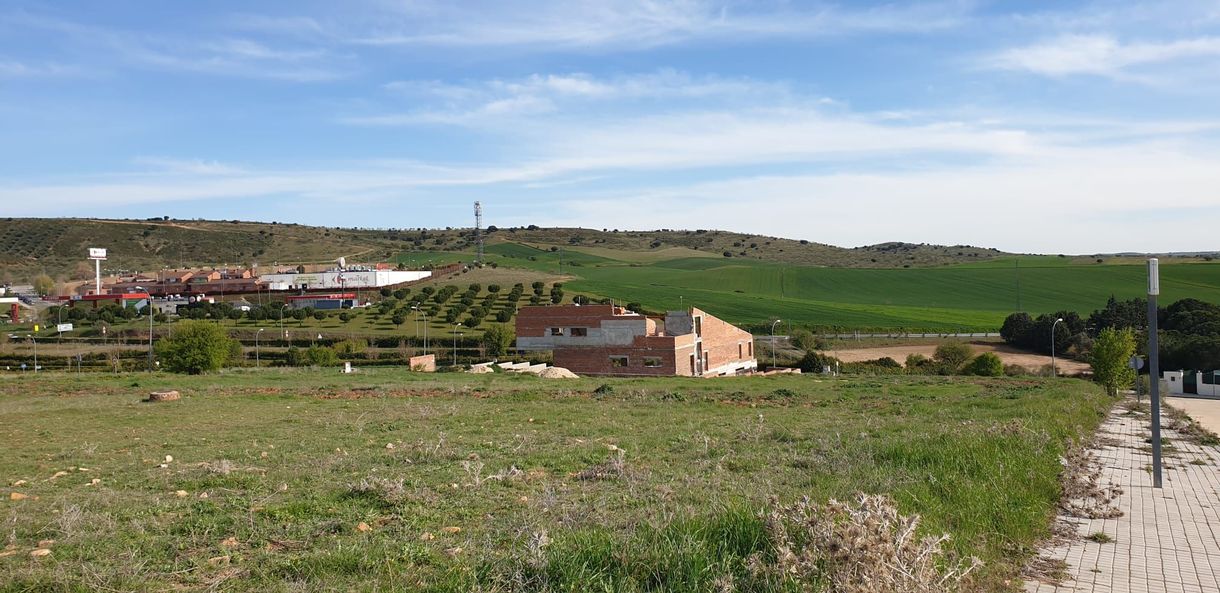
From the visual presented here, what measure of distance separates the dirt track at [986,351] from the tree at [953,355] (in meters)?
3.08

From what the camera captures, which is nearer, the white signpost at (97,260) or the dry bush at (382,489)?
the dry bush at (382,489)

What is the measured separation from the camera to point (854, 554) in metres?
6.09

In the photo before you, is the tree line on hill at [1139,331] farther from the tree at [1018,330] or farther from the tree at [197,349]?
the tree at [197,349]

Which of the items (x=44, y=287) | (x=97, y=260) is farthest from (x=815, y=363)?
(x=44, y=287)

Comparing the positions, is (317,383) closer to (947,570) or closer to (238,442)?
(238,442)

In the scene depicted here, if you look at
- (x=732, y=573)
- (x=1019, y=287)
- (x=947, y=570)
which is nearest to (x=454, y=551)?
(x=732, y=573)

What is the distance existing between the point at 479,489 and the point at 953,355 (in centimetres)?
5930

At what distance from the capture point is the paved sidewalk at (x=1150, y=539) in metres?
7.72

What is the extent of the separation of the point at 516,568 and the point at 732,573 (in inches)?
64.1

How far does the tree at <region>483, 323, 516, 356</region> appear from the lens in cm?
6328

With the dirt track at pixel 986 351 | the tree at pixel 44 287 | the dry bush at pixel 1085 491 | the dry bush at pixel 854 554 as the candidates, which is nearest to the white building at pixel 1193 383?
the dirt track at pixel 986 351

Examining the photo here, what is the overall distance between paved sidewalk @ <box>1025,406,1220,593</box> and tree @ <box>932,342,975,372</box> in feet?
163

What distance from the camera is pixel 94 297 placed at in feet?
332

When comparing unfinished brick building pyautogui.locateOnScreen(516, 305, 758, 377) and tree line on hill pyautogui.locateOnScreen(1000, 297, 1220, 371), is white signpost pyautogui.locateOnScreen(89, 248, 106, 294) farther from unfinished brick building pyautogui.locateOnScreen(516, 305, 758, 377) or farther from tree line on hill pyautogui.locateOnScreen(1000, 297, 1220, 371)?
tree line on hill pyautogui.locateOnScreen(1000, 297, 1220, 371)
